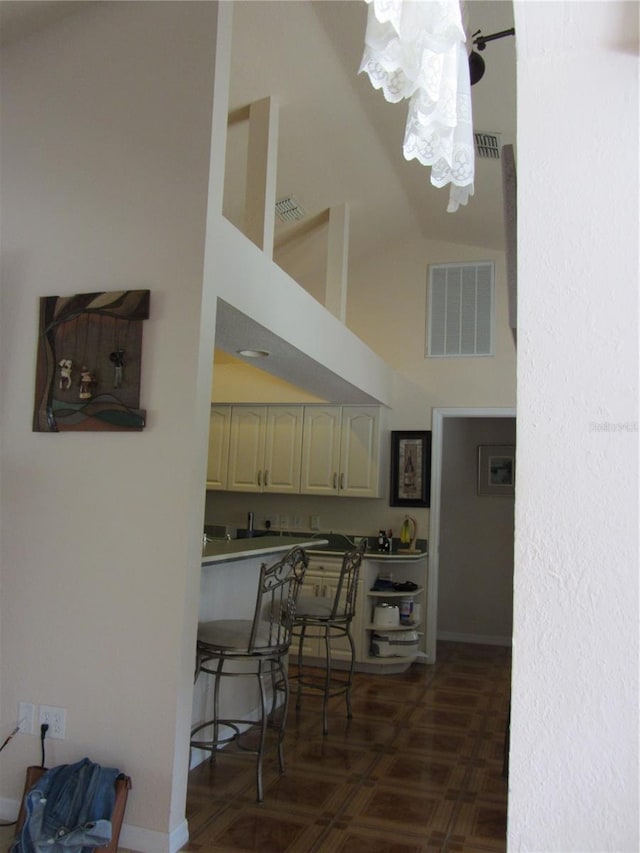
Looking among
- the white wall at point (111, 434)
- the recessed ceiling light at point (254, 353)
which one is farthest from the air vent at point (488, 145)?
the white wall at point (111, 434)

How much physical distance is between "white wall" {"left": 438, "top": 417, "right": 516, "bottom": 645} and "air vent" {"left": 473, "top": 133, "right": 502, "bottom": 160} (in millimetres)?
3093

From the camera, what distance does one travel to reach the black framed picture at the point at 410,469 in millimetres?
6367

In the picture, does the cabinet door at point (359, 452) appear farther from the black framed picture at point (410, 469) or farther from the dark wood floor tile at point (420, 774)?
the dark wood floor tile at point (420, 774)

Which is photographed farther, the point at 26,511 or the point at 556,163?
the point at 26,511

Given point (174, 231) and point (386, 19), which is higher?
point (174, 231)

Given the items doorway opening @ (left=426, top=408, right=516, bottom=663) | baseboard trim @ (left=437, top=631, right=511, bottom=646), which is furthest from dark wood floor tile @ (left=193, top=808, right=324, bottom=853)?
baseboard trim @ (left=437, top=631, right=511, bottom=646)

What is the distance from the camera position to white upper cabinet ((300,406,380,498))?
6266mm

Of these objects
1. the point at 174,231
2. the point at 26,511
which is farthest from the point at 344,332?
the point at 26,511

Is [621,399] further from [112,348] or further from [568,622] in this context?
[112,348]

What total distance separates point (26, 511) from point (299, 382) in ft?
8.86

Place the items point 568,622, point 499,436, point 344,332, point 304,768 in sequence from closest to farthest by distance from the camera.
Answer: point 568,622 < point 304,768 < point 344,332 < point 499,436

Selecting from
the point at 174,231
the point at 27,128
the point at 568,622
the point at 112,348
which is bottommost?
the point at 568,622

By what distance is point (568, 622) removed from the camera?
2.26 feet

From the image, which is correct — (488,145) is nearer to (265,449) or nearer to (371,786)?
(265,449)
